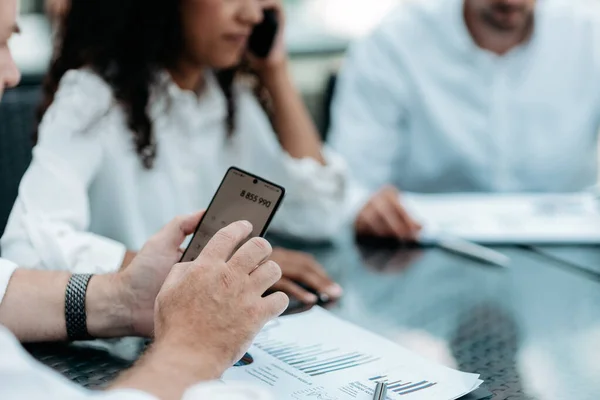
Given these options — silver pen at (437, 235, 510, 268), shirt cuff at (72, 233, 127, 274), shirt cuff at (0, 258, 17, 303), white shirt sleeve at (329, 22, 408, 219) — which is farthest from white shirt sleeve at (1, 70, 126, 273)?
white shirt sleeve at (329, 22, 408, 219)

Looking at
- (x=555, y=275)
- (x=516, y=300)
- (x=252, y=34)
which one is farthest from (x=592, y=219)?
(x=252, y=34)

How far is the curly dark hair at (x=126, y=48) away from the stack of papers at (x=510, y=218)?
0.53 m

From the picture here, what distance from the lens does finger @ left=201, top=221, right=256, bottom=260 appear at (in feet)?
2.38

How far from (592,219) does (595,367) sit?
0.61m

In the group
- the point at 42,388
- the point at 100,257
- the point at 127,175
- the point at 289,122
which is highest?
the point at 289,122

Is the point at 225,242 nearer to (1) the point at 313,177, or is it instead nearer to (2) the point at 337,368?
(2) the point at 337,368

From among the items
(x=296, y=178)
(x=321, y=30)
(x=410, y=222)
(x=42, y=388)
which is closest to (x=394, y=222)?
(x=410, y=222)

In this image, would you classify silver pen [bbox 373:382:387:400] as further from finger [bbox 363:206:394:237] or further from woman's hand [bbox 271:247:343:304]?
finger [bbox 363:206:394:237]

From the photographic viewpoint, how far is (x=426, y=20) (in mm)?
1937

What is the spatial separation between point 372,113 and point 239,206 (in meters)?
1.15

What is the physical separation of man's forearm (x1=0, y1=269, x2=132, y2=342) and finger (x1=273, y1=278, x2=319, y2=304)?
241mm

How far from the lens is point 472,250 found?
126 cm

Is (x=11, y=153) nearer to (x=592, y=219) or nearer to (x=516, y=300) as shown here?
Result: (x=516, y=300)

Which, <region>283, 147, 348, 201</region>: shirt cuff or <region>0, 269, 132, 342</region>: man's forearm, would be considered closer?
<region>0, 269, 132, 342</region>: man's forearm
